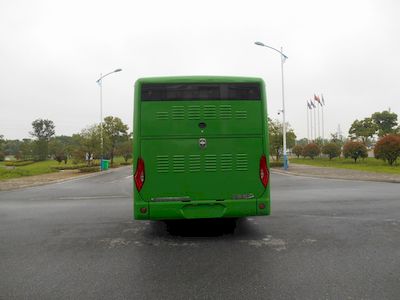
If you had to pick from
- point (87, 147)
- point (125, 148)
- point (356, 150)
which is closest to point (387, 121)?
point (356, 150)

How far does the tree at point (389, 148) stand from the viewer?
3006 cm

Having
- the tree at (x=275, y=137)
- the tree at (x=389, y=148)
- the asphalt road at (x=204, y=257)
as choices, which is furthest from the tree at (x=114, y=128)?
the asphalt road at (x=204, y=257)

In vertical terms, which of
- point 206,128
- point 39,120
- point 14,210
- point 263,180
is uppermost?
point 39,120

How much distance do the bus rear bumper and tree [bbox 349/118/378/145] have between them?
65.3 m

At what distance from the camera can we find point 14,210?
32.1 feet

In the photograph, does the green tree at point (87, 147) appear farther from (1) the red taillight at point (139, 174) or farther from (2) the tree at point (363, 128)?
(2) the tree at point (363, 128)

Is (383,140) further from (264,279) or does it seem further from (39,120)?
(39,120)

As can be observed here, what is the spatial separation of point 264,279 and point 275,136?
35.3 metres

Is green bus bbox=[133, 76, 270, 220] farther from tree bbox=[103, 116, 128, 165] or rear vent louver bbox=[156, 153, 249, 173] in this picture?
tree bbox=[103, 116, 128, 165]

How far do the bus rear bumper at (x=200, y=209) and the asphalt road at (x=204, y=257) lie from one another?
0.50 metres

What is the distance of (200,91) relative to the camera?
592 cm

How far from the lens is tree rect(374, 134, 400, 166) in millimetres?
30062

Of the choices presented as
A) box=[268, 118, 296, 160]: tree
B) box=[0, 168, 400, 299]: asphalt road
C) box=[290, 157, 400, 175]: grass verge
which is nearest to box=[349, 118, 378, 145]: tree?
box=[290, 157, 400, 175]: grass verge

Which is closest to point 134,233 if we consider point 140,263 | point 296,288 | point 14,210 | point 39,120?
point 140,263
